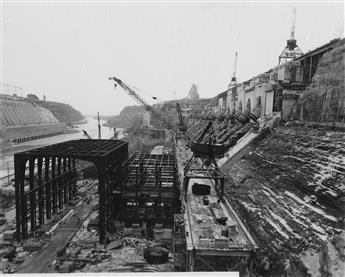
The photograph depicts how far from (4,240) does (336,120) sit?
84.1ft

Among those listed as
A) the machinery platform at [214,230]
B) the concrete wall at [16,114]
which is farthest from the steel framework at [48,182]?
the concrete wall at [16,114]

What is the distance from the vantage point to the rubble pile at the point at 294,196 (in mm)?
13039

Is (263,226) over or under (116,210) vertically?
over

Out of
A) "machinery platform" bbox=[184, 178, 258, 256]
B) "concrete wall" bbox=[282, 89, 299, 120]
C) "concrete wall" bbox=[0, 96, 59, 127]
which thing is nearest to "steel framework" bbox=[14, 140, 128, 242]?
"machinery platform" bbox=[184, 178, 258, 256]

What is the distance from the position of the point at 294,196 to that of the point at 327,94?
10.2m

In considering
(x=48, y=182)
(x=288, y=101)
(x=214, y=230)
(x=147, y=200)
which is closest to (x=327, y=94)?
(x=288, y=101)

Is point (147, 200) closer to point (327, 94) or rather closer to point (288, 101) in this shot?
point (327, 94)

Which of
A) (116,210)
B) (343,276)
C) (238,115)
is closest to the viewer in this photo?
(343,276)

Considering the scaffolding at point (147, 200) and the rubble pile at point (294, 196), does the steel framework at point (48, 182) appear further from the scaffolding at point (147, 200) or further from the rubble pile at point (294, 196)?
the rubble pile at point (294, 196)

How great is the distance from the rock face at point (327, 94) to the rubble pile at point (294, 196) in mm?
1884

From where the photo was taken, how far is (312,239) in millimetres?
12758

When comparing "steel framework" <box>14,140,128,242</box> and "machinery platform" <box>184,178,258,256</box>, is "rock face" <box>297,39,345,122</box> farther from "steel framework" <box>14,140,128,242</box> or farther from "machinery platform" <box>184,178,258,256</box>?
"steel framework" <box>14,140,128,242</box>

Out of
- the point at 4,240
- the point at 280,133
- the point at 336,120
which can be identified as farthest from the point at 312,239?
the point at 4,240

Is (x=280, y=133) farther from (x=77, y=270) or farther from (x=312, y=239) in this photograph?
(x=77, y=270)
